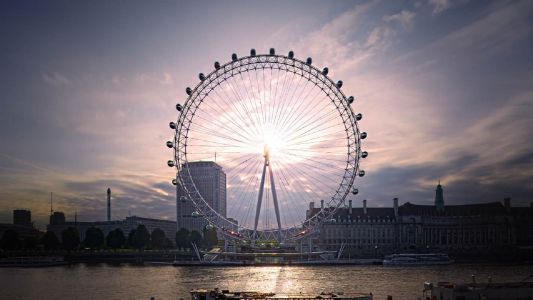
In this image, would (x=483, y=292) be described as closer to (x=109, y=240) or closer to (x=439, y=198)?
(x=109, y=240)

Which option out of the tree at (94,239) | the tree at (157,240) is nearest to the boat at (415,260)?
the tree at (157,240)

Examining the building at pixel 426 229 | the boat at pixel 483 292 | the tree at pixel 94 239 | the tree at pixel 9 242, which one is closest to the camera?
the boat at pixel 483 292

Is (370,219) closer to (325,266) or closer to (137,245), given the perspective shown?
(325,266)

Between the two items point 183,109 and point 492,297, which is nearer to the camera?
point 492,297

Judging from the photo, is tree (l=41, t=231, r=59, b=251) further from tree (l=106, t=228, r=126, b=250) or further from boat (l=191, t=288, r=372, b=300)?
boat (l=191, t=288, r=372, b=300)

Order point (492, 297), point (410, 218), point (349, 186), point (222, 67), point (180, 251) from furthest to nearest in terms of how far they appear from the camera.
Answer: point (410, 218) < point (180, 251) < point (349, 186) < point (222, 67) < point (492, 297)

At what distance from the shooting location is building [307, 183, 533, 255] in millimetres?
182500

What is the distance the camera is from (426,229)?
18762 centimetres

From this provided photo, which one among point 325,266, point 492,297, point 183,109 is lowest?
point 325,266

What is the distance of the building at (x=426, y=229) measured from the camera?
599ft

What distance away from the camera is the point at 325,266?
133875 mm

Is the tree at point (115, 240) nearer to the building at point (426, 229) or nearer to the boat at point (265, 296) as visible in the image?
the building at point (426, 229)

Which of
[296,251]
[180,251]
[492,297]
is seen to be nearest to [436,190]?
[296,251]

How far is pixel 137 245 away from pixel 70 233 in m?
20.0
